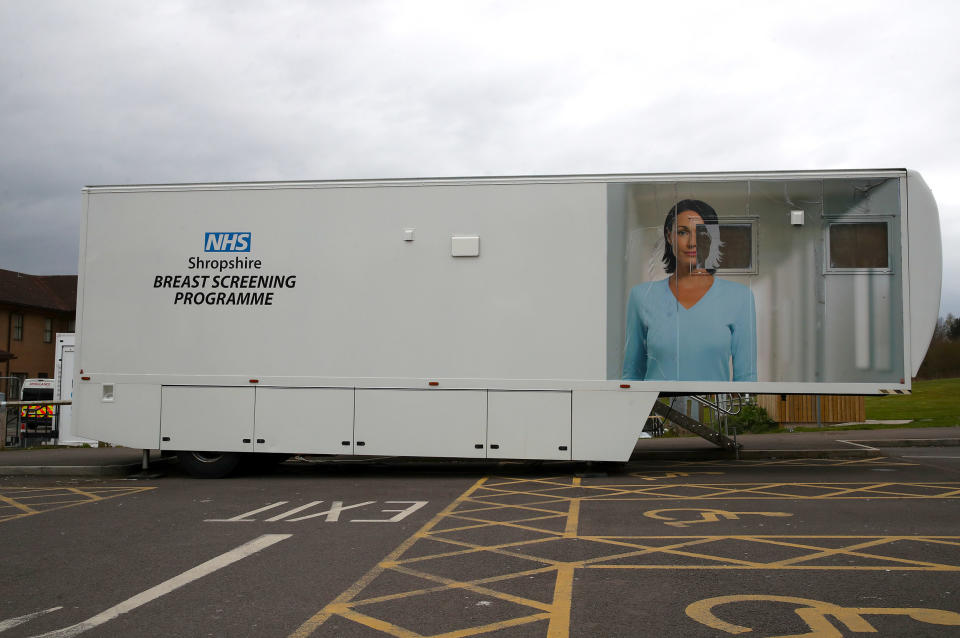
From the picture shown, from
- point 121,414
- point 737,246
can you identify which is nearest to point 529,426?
point 737,246

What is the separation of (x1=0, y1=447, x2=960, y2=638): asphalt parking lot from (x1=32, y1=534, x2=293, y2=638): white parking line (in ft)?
0.08

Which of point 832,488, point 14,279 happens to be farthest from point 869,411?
point 14,279

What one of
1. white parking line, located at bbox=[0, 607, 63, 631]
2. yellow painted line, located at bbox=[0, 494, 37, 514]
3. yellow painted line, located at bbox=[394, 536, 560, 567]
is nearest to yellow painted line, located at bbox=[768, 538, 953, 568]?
yellow painted line, located at bbox=[394, 536, 560, 567]

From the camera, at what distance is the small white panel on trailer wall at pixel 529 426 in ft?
35.7

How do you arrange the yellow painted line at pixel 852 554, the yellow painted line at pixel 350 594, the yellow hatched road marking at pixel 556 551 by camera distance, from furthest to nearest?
1. the yellow painted line at pixel 852 554
2. the yellow hatched road marking at pixel 556 551
3. the yellow painted line at pixel 350 594

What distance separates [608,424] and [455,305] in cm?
270

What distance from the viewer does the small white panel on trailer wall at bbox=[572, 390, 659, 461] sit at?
10.8m

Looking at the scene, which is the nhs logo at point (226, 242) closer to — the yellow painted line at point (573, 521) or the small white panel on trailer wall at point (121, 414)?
the small white panel on trailer wall at point (121, 414)

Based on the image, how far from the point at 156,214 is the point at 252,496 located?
4.69 metres

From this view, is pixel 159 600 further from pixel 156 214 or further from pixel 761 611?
pixel 156 214

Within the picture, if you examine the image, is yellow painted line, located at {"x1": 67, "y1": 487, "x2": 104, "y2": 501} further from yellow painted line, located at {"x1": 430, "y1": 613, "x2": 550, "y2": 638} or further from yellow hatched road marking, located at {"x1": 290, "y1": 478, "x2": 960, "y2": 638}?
yellow painted line, located at {"x1": 430, "y1": 613, "x2": 550, "y2": 638}

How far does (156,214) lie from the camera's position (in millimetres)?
11883

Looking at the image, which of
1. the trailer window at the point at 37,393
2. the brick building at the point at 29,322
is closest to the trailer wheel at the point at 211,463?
the trailer window at the point at 37,393

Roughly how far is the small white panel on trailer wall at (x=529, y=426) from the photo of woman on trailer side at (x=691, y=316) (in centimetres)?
109
